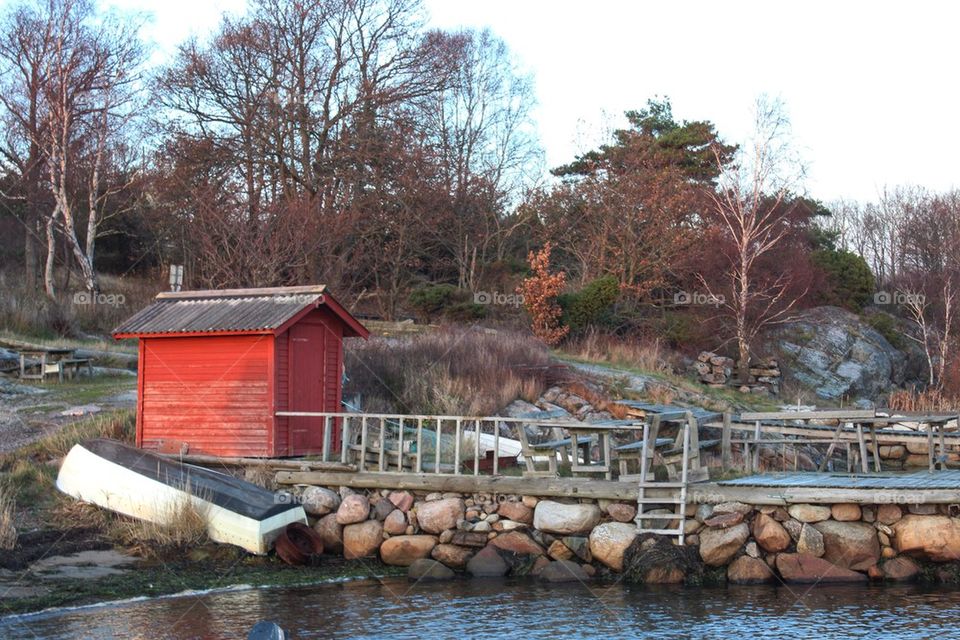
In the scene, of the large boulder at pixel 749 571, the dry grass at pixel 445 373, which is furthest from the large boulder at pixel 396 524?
the dry grass at pixel 445 373

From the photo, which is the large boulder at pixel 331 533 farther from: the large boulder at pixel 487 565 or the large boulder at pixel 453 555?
the large boulder at pixel 487 565

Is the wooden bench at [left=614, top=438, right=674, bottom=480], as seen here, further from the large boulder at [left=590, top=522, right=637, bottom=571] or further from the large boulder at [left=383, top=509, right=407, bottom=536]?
the large boulder at [left=383, top=509, right=407, bottom=536]

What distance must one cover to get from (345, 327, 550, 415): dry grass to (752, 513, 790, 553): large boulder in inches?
327

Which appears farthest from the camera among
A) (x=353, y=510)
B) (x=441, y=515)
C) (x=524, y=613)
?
(x=353, y=510)

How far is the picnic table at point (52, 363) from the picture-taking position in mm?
26406

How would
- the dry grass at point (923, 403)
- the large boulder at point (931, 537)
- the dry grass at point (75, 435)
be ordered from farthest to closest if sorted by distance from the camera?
the dry grass at point (923, 403), the dry grass at point (75, 435), the large boulder at point (931, 537)

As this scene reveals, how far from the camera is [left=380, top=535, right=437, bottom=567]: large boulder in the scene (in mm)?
15164

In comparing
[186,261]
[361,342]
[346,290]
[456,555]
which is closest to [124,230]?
[186,261]

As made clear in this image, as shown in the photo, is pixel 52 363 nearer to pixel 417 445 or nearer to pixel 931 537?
pixel 417 445

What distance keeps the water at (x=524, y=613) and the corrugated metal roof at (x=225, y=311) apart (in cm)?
511

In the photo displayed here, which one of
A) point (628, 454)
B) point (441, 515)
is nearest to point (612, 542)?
point (628, 454)

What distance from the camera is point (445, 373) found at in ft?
76.1

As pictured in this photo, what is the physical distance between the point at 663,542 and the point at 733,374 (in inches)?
739

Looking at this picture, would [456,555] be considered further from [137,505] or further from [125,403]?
[125,403]
